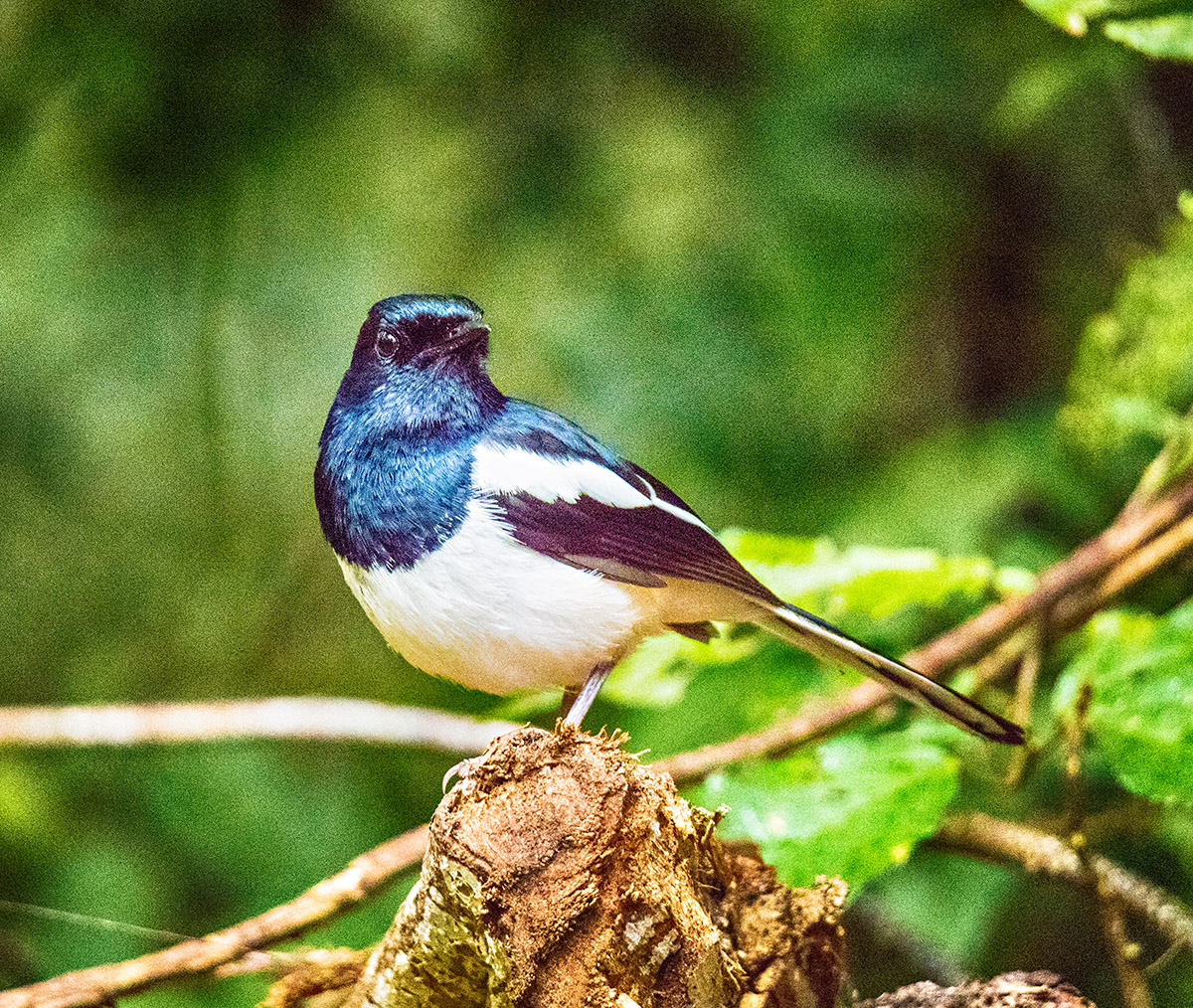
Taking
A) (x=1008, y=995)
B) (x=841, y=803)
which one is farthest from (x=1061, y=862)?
(x=1008, y=995)

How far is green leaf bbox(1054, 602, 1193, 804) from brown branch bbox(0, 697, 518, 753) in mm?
1492

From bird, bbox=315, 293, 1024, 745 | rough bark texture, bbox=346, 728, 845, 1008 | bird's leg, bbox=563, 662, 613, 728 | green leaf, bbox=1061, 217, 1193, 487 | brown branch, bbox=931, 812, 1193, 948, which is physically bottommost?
rough bark texture, bbox=346, 728, 845, 1008

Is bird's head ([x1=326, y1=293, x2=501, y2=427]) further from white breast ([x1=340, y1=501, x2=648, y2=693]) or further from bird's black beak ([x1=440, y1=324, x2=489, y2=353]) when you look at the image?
white breast ([x1=340, y1=501, x2=648, y2=693])

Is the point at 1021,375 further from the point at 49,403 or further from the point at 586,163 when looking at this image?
the point at 49,403

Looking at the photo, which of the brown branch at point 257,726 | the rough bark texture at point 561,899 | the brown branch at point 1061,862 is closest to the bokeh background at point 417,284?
the brown branch at point 257,726

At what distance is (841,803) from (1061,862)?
681 mm

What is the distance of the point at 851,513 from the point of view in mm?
3697

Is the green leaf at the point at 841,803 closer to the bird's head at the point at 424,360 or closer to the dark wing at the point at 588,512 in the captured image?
the dark wing at the point at 588,512

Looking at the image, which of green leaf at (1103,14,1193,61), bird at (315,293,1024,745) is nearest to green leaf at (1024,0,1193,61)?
green leaf at (1103,14,1193,61)

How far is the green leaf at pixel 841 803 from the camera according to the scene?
6.69 ft

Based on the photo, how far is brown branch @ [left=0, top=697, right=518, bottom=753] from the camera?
315 cm

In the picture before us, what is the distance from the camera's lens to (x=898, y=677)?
7.43ft

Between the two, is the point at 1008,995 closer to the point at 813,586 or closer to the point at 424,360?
the point at 813,586

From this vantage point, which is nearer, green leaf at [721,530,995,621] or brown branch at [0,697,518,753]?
green leaf at [721,530,995,621]
